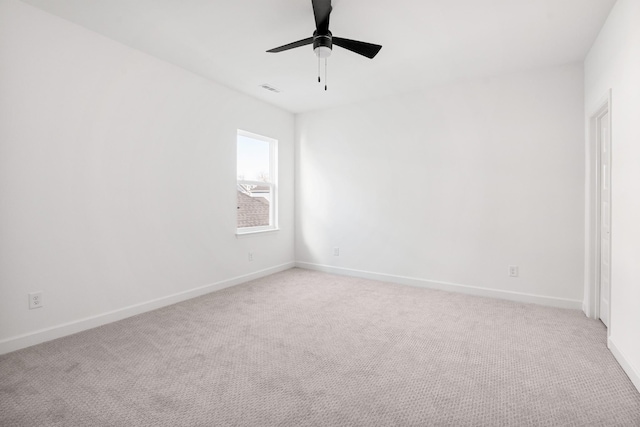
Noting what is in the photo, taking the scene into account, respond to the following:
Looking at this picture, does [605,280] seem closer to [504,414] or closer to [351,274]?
[504,414]

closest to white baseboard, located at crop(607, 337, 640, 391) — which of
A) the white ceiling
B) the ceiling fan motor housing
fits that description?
the white ceiling

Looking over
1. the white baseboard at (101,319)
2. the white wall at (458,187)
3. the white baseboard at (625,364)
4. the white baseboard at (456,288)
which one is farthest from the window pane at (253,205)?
the white baseboard at (625,364)

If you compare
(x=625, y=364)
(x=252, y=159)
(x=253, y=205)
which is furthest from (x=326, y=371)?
(x=252, y=159)

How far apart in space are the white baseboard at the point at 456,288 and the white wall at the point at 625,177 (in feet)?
3.58

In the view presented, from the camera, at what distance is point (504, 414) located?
68.9 inches

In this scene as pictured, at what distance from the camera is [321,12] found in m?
2.21

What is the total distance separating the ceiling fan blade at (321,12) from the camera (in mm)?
2124

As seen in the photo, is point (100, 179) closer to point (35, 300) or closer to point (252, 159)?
point (35, 300)

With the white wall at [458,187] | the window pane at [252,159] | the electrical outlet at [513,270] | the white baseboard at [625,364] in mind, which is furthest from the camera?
the window pane at [252,159]

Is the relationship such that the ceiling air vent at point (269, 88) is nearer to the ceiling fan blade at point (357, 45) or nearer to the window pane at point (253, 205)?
the window pane at point (253, 205)

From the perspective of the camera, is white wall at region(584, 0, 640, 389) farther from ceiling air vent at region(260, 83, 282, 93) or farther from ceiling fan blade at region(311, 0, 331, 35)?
ceiling air vent at region(260, 83, 282, 93)

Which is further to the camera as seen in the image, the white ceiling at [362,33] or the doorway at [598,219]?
the doorway at [598,219]

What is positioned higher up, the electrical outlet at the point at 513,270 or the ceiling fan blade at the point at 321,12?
the ceiling fan blade at the point at 321,12

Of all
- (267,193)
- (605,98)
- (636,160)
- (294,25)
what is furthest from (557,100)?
(267,193)
